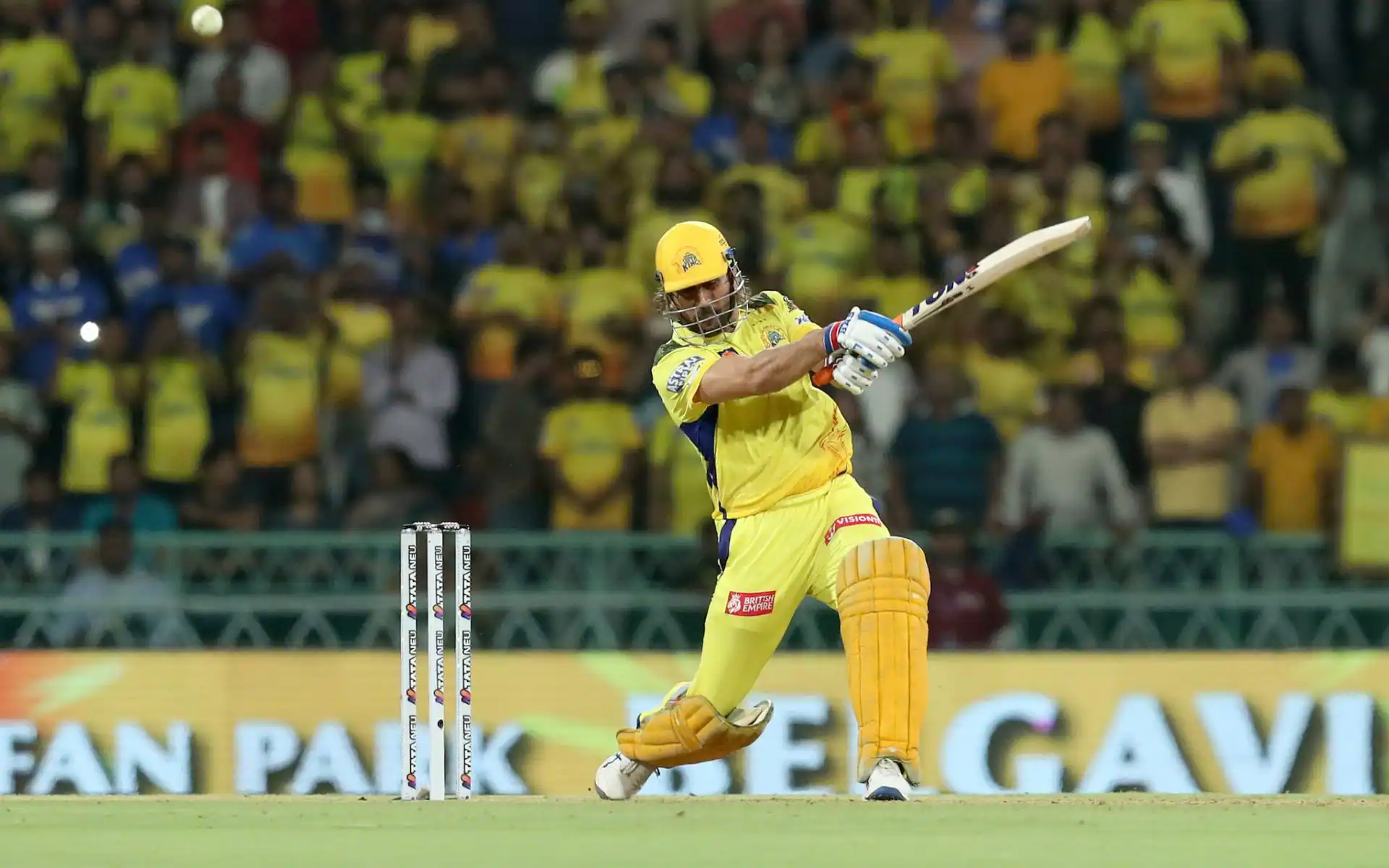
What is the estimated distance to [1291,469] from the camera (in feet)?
43.4

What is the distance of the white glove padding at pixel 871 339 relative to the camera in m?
8.15

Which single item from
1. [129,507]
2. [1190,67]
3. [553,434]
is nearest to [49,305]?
[129,507]

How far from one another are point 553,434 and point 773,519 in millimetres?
5056

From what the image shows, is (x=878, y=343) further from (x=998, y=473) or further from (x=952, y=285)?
(x=998, y=473)

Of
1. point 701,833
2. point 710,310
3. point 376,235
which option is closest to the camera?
point 701,833

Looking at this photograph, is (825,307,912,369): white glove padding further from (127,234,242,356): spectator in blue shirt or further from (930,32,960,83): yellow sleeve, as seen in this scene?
(930,32,960,83): yellow sleeve

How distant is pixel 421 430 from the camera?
14.0 meters

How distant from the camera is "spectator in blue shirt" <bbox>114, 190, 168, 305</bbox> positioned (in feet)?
48.4

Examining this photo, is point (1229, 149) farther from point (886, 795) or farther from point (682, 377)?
point (886, 795)

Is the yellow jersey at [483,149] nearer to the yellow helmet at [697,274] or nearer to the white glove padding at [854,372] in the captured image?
the yellow helmet at [697,274]

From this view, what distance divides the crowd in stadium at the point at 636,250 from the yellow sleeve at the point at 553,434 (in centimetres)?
2

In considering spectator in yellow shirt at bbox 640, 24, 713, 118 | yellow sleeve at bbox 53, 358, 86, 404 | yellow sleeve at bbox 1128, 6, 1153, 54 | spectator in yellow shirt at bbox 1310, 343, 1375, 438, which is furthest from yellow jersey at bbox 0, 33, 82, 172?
spectator in yellow shirt at bbox 1310, 343, 1375, 438

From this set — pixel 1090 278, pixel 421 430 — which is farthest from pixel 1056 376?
pixel 421 430

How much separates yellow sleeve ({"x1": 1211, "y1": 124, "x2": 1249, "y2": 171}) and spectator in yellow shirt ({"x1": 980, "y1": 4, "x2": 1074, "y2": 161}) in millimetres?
887
